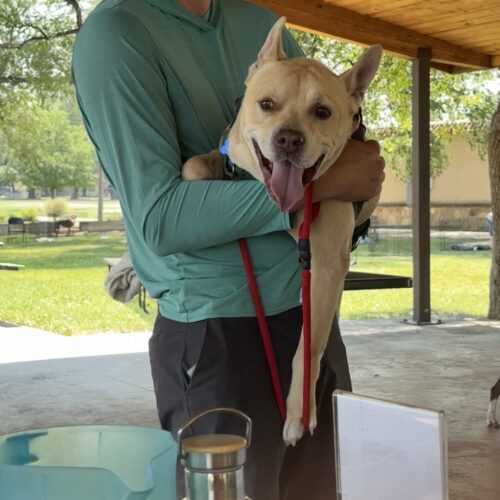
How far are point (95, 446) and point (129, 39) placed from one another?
0.73m

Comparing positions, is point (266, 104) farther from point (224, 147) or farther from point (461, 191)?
point (461, 191)

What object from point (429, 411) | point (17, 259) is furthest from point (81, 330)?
point (429, 411)

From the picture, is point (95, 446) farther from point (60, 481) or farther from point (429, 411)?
point (429, 411)

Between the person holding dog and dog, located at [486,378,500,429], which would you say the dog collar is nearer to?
the person holding dog

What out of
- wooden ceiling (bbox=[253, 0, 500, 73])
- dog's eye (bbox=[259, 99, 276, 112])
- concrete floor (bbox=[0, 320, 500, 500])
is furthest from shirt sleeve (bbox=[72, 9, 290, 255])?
wooden ceiling (bbox=[253, 0, 500, 73])

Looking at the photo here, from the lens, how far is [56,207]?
910 centimetres

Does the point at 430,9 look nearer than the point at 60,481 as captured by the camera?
No

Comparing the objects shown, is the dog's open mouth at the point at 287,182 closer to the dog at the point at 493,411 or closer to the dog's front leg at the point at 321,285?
the dog's front leg at the point at 321,285

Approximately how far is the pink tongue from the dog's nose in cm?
2

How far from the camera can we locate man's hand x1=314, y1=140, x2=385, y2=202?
138cm

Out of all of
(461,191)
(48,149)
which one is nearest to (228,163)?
(48,149)

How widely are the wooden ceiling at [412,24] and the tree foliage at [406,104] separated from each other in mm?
1951

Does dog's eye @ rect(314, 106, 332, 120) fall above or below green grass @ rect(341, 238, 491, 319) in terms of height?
above

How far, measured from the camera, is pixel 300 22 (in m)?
6.85
